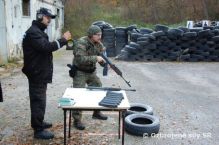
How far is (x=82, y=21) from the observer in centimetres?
2469

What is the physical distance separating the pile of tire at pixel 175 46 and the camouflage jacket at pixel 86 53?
836 centimetres

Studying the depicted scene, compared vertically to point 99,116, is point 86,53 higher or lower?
higher

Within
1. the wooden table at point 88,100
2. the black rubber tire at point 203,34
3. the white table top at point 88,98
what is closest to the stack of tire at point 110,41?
the black rubber tire at point 203,34

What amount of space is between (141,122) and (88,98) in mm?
1608

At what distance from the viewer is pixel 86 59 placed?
5.27 meters

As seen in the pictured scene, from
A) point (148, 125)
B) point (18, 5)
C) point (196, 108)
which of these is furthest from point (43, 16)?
point (18, 5)

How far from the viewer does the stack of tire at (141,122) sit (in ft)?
17.3

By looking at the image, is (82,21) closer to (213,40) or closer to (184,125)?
(213,40)

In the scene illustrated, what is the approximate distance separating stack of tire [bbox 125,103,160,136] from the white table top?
0.74 m

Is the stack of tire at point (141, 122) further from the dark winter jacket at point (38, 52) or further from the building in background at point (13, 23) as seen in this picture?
the building in background at point (13, 23)

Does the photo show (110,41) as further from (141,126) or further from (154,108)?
(141,126)

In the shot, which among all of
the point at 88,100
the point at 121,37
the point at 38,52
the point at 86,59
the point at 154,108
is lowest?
the point at 154,108

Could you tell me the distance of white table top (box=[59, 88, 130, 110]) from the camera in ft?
13.6

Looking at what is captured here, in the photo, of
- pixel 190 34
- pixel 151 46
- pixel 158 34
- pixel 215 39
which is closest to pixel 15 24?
pixel 151 46
